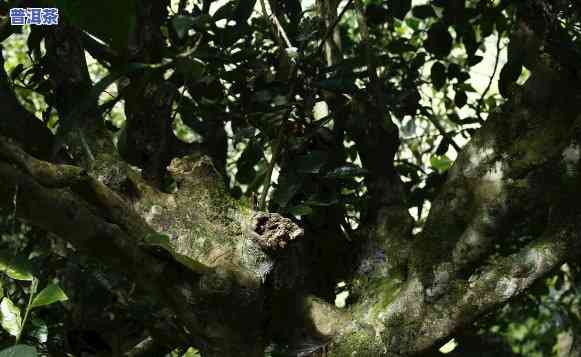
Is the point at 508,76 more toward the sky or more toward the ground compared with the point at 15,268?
more toward the sky

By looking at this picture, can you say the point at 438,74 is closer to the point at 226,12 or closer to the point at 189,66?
the point at 226,12

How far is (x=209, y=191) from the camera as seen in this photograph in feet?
4.74

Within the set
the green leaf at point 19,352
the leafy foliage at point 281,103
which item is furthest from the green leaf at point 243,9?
the green leaf at point 19,352

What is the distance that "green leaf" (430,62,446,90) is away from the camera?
2.20 m

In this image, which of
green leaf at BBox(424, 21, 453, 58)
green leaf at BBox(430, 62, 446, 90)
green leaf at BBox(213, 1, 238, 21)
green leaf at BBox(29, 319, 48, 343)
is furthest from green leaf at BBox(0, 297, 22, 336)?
green leaf at BBox(430, 62, 446, 90)

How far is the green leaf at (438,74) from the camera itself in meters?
2.20

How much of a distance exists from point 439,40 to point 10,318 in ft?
4.45

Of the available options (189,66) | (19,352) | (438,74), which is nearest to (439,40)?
(438,74)

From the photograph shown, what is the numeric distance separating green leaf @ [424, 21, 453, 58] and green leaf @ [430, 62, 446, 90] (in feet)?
0.42

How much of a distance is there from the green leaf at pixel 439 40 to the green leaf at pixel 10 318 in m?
1.33

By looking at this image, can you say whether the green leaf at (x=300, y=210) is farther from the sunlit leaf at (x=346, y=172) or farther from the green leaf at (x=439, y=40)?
the green leaf at (x=439, y=40)

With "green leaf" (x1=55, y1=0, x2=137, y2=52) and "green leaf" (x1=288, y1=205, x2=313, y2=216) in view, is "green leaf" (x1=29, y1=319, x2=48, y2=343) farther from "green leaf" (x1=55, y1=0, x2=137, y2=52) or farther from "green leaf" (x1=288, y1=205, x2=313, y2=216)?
"green leaf" (x1=55, y1=0, x2=137, y2=52)

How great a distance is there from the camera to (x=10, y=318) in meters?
1.21

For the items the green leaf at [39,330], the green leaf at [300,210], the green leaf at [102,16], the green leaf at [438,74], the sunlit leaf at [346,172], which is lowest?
the green leaf at [102,16]
